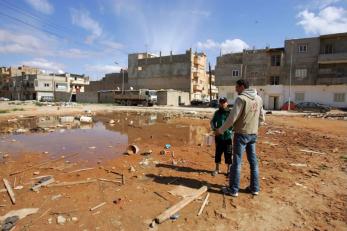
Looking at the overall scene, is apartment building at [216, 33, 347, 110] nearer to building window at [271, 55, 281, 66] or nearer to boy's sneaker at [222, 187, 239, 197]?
building window at [271, 55, 281, 66]

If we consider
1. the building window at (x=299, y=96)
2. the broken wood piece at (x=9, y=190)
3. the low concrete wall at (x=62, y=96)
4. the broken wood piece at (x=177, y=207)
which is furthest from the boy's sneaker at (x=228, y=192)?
the low concrete wall at (x=62, y=96)

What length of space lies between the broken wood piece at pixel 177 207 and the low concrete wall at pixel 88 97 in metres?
55.1

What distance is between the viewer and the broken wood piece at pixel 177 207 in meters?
3.52

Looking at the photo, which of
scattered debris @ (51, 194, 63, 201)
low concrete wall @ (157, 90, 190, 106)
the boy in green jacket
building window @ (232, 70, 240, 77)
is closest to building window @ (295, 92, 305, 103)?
building window @ (232, 70, 240, 77)

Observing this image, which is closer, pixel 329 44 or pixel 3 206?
pixel 3 206

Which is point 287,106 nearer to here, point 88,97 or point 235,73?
point 235,73

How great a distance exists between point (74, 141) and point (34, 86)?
75900mm

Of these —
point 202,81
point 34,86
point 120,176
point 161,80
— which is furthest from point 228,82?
point 34,86

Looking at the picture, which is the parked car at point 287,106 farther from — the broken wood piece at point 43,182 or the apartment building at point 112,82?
the apartment building at point 112,82

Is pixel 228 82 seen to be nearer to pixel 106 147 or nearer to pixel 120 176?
pixel 106 147

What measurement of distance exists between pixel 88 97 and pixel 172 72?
815 inches

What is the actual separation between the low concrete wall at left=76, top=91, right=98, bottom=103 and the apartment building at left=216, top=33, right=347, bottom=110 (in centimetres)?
3004

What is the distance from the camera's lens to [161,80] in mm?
59781

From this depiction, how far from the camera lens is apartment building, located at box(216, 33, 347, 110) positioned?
124 ft
